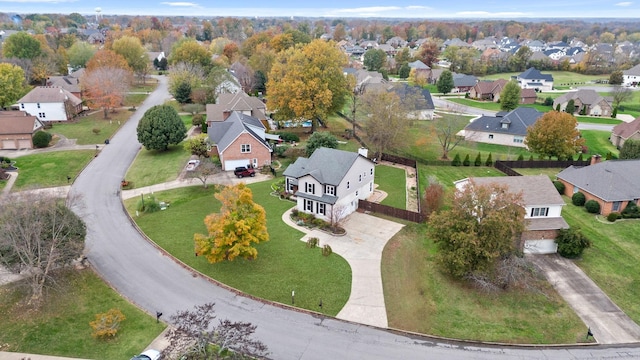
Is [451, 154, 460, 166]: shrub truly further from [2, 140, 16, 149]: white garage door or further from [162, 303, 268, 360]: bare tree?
[2, 140, 16, 149]: white garage door

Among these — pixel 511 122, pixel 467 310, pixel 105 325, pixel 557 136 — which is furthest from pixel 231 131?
pixel 511 122

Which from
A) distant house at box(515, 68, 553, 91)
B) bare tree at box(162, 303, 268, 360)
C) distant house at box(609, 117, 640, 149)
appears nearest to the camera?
bare tree at box(162, 303, 268, 360)

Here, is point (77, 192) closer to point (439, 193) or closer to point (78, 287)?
point (78, 287)

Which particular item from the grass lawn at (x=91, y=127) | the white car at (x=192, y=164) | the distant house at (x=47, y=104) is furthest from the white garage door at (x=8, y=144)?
the white car at (x=192, y=164)

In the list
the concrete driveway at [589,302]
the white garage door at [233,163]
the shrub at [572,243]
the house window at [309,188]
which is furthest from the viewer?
the white garage door at [233,163]

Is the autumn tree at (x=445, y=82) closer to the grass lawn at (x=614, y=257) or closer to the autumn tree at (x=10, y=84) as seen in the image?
the grass lawn at (x=614, y=257)

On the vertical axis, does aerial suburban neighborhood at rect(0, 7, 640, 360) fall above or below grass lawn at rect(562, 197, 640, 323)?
above

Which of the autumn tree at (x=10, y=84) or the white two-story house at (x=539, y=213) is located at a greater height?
the autumn tree at (x=10, y=84)

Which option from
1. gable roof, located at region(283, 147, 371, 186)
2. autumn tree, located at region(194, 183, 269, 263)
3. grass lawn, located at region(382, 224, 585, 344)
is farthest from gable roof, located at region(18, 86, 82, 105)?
grass lawn, located at region(382, 224, 585, 344)
